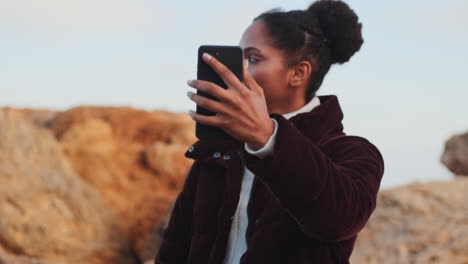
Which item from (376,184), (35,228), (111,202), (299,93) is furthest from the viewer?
(111,202)

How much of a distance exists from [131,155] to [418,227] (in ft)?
15.6

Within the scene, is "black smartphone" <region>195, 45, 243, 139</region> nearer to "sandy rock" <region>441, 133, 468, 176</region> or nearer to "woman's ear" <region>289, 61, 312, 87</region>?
"woman's ear" <region>289, 61, 312, 87</region>

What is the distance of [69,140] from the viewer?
8258mm

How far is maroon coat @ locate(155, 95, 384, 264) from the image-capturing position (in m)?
1.66

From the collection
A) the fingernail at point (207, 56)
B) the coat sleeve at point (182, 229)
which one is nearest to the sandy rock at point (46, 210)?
the coat sleeve at point (182, 229)

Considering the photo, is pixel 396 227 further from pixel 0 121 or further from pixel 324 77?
pixel 0 121

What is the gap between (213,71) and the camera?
1729 millimetres

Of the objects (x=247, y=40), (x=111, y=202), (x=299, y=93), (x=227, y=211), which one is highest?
(x=247, y=40)

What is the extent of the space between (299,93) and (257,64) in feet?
0.62

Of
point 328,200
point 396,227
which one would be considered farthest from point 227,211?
point 396,227

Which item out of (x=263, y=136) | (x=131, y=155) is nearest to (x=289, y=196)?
(x=263, y=136)

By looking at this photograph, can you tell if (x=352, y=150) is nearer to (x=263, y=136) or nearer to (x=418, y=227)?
(x=263, y=136)

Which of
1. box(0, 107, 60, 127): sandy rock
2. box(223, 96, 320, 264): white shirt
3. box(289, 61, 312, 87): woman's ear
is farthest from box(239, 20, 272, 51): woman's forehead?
box(0, 107, 60, 127): sandy rock

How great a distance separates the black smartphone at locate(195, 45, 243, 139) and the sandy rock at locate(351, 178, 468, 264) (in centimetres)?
263
